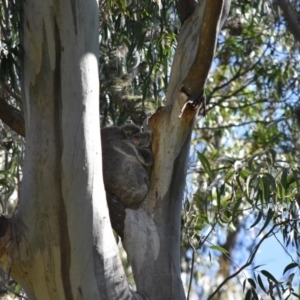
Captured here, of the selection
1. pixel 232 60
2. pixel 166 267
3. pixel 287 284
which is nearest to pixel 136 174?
pixel 166 267

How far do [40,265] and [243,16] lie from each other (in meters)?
4.95

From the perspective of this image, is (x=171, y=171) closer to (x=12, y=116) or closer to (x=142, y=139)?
(x=142, y=139)

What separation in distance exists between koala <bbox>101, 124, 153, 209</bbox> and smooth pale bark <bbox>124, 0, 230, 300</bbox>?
0.15 feet

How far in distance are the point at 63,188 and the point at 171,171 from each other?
0.53 meters

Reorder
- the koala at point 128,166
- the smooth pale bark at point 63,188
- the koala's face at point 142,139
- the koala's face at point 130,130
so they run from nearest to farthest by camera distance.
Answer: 1. the smooth pale bark at point 63,188
2. the koala at point 128,166
3. the koala's face at point 142,139
4. the koala's face at point 130,130

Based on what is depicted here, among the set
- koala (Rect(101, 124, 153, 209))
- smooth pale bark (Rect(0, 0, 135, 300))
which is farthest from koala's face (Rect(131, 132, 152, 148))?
smooth pale bark (Rect(0, 0, 135, 300))

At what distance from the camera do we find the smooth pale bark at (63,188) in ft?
9.27

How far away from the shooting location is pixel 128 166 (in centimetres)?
338

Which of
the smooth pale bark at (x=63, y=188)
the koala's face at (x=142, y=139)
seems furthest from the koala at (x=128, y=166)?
the smooth pale bark at (x=63, y=188)

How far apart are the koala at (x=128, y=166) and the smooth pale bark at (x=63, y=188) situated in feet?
0.93

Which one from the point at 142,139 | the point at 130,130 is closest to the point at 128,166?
the point at 142,139

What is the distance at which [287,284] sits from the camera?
3.85 meters

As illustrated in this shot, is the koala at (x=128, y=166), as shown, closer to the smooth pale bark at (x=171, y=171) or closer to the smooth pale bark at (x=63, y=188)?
the smooth pale bark at (x=171, y=171)

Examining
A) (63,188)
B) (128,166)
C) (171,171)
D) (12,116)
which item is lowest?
(63,188)
